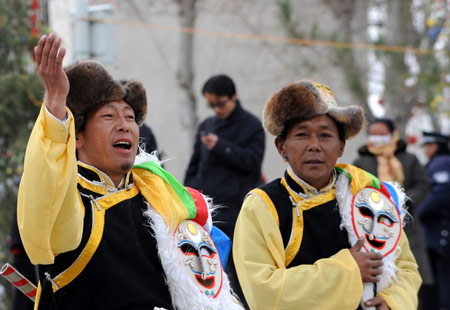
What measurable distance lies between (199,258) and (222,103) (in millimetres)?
3344

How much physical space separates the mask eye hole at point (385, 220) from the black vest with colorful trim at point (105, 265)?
124 cm

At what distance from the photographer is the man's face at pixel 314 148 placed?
3.89 m

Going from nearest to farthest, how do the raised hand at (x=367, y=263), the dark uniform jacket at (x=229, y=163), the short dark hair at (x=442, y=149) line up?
the raised hand at (x=367, y=263) → the dark uniform jacket at (x=229, y=163) → the short dark hair at (x=442, y=149)

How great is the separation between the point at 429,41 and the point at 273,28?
4223 mm

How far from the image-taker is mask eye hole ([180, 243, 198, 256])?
3.41m

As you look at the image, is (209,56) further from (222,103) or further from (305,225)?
(305,225)

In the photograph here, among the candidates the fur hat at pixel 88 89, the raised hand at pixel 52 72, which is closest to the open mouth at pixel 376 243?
the fur hat at pixel 88 89

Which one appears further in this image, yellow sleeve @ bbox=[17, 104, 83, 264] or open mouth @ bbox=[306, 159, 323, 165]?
open mouth @ bbox=[306, 159, 323, 165]

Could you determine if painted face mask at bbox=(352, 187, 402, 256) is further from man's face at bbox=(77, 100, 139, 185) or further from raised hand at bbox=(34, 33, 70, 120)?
raised hand at bbox=(34, 33, 70, 120)

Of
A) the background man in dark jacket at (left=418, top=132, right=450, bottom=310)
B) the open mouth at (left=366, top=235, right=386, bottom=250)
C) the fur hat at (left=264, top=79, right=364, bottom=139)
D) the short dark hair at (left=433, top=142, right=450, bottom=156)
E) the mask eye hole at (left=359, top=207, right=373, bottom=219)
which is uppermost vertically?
the fur hat at (left=264, top=79, right=364, bottom=139)

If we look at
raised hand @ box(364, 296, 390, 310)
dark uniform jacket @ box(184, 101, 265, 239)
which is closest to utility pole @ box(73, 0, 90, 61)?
dark uniform jacket @ box(184, 101, 265, 239)

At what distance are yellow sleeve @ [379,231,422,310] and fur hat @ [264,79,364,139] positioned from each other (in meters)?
0.68

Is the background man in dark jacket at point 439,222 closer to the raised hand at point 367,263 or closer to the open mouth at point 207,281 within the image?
the raised hand at point 367,263

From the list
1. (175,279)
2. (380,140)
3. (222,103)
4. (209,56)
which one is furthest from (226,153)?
(209,56)
